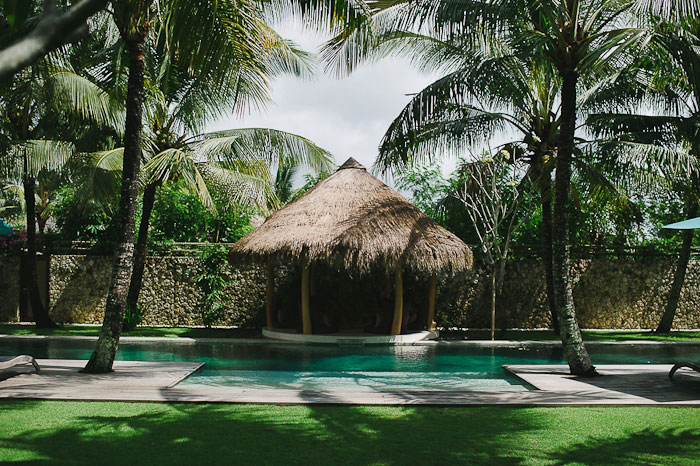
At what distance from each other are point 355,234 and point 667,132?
623 cm

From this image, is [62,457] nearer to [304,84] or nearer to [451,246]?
[451,246]

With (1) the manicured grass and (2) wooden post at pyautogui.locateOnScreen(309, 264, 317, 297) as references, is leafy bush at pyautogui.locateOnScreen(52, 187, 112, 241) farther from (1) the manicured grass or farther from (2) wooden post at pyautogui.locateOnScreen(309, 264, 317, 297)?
(1) the manicured grass

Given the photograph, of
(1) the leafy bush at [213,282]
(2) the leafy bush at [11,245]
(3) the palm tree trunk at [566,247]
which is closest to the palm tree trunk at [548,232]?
(3) the palm tree trunk at [566,247]

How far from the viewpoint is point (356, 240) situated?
36.9 ft

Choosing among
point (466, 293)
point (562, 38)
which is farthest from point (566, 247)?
point (466, 293)

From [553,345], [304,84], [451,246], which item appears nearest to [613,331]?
[553,345]

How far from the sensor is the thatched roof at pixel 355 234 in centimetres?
1119

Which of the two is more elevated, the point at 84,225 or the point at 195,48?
the point at 195,48

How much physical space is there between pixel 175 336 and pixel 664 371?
26.9 feet

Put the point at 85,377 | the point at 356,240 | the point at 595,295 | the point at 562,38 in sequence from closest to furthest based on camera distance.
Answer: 1. the point at 85,377
2. the point at 562,38
3. the point at 356,240
4. the point at 595,295

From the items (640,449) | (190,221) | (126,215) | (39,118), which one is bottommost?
(640,449)

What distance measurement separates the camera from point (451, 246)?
39.4 ft

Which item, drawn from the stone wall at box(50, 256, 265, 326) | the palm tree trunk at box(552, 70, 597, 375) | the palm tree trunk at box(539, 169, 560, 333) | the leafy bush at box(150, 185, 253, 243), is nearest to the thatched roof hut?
the stone wall at box(50, 256, 265, 326)

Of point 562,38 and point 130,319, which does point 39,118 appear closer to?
point 130,319
